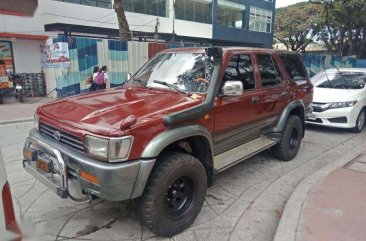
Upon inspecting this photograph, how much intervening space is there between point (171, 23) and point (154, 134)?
84.3 ft

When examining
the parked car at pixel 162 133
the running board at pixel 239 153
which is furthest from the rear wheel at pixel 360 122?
the parked car at pixel 162 133

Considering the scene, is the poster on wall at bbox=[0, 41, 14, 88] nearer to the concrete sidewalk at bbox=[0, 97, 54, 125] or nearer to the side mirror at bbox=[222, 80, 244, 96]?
the concrete sidewalk at bbox=[0, 97, 54, 125]

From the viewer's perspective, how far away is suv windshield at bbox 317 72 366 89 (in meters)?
8.15

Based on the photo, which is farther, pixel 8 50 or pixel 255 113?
pixel 8 50

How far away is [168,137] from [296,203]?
194 cm

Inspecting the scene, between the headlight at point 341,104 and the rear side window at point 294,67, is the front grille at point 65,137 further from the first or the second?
the headlight at point 341,104

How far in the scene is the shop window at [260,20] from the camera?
35.9 m

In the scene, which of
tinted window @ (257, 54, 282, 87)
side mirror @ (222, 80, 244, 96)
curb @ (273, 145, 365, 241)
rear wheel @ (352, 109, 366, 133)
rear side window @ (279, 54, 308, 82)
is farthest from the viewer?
rear wheel @ (352, 109, 366, 133)

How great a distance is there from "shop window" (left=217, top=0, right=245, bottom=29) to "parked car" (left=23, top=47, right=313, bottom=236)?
29.0m

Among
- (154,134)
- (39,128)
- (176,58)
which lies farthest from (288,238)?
(39,128)

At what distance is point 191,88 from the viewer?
3.77 m

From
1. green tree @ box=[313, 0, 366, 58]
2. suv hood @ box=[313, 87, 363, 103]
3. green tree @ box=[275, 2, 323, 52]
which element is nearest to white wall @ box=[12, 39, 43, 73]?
suv hood @ box=[313, 87, 363, 103]

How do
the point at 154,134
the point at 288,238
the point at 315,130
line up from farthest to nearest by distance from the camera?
the point at 315,130
the point at 288,238
the point at 154,134

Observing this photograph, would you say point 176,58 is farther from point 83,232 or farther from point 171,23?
point 171,23
